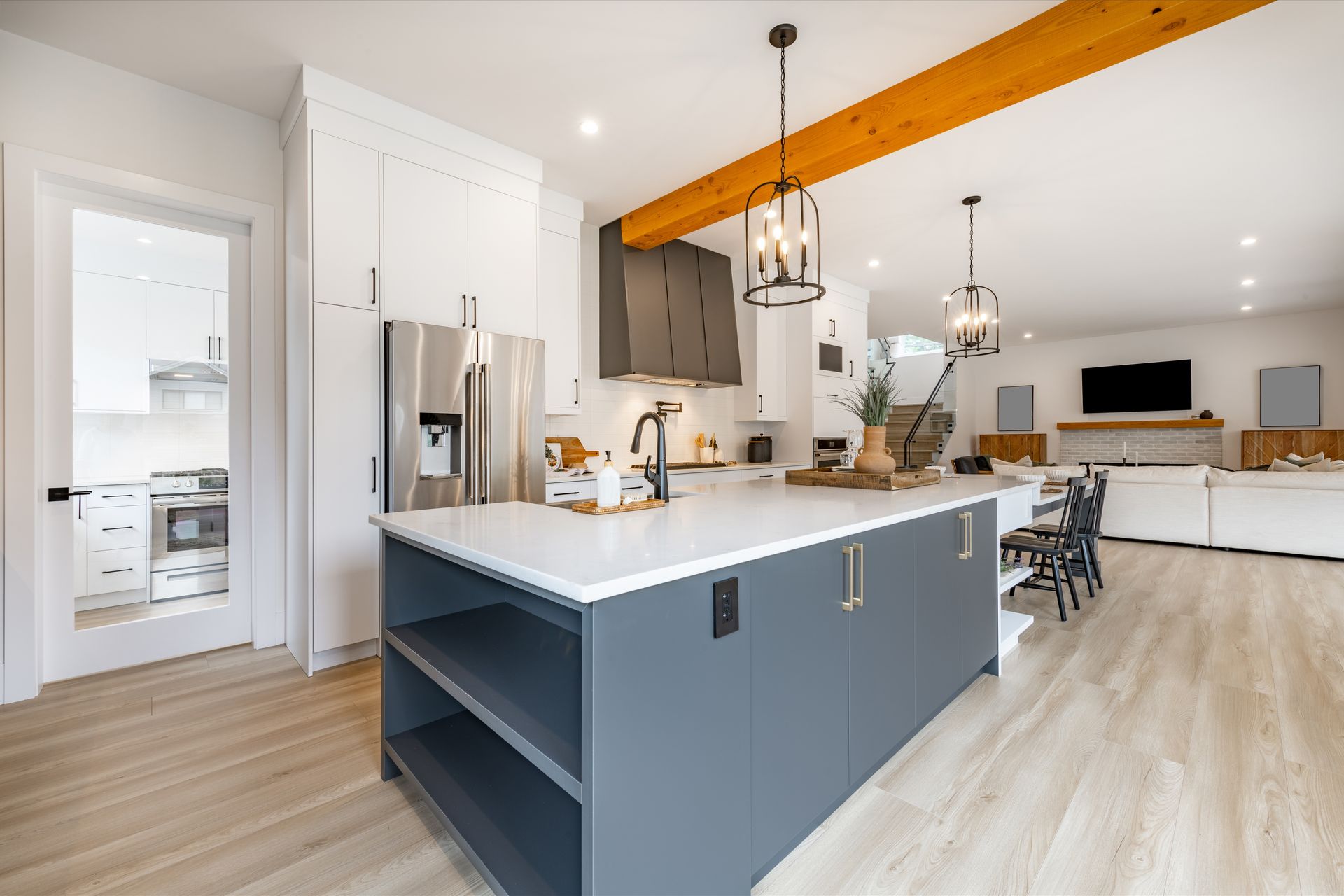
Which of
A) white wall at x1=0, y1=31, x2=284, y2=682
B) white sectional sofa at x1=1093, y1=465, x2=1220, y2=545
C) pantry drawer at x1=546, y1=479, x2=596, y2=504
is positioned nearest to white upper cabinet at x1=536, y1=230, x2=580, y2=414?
pantry drawer at x1=546, y1=479, x2=596, y2=504

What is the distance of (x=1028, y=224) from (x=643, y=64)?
3.55 meters

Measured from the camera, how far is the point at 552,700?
1.30 metres

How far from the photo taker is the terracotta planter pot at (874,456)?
8.27 ft

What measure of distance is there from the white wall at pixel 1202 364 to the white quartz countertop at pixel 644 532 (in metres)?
9.55

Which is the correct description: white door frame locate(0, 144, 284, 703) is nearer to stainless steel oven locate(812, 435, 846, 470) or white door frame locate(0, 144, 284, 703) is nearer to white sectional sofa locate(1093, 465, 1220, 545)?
stainless steel oven locate(812, 435, 846, 470)

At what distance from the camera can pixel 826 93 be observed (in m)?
2.72

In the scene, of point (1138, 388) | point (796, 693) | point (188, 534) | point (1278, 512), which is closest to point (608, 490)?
point (796, 693)

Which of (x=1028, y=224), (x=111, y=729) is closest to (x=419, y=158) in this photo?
(x=111, y=729)

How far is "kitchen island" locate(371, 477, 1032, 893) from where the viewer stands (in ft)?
3.40

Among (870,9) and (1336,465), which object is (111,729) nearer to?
(870,9)

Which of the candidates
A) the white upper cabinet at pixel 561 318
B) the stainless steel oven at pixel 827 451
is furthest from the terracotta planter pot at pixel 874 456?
the stainless steel oven at pixel 827 451

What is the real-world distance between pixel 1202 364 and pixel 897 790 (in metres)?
10.6

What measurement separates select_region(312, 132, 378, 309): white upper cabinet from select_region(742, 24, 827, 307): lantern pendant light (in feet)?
5.98

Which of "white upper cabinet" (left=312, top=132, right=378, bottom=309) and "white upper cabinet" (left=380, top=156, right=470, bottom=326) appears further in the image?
"white upper cabinet" (left=380, top=156, right=470, bottom=326)
